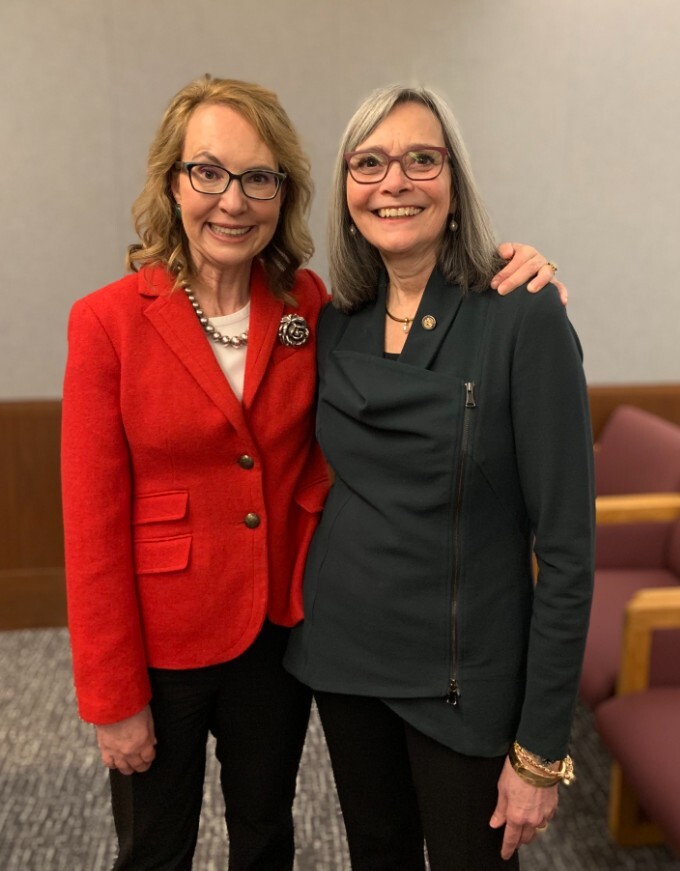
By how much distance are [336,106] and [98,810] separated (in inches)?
99.8

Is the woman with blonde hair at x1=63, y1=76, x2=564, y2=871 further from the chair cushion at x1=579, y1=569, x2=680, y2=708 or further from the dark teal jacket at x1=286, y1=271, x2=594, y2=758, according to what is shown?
the chair cushion at x1=579, y1=569, x2=680, y2=708

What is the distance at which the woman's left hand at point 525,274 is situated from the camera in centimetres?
123

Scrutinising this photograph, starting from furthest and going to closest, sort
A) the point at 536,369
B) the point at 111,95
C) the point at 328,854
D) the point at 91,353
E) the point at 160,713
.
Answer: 1. the point at 111,95
2. the point at 328,854
3. the point at 160,713
4. the point at 91,353
5. the point at 536,369

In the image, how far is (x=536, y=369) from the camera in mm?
1173

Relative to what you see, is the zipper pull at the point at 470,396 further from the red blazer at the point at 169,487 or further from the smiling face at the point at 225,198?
the smiling face at the point at 225,198

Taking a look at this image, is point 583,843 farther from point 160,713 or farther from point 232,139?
point 232,139

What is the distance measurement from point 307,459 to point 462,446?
370 mm

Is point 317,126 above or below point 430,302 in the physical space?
above

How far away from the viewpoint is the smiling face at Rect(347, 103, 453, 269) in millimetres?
1285

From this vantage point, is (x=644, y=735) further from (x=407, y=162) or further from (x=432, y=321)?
(x=407, y=162)

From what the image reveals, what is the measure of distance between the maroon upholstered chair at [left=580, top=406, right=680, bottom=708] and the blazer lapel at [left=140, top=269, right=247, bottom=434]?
1396mm

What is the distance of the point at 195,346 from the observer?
1.34 m

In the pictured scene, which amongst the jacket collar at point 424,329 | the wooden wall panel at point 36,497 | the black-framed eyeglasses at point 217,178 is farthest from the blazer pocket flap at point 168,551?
the wooden wall panel at point 36,497

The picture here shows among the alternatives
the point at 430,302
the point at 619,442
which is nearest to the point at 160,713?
the point at 430,302
